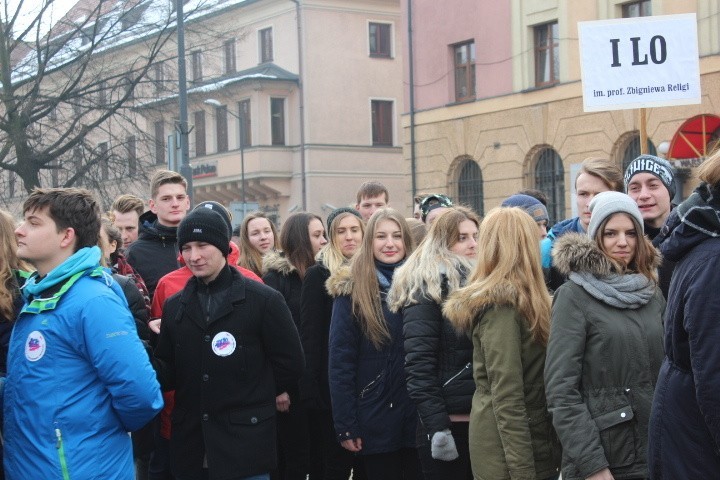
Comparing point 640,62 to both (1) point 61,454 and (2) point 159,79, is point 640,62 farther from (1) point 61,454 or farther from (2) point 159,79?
(2) point 159,79

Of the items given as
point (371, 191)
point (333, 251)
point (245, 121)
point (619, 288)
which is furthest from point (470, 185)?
point (619, 288)

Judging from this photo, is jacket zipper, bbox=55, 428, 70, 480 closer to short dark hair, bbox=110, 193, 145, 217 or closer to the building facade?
short dark hair, bbox=110, 193, 145, 217

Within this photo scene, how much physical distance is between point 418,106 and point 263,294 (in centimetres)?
3017

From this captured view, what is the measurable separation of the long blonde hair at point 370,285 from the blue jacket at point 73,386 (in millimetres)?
1940

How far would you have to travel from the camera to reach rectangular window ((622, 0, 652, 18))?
1092 inches

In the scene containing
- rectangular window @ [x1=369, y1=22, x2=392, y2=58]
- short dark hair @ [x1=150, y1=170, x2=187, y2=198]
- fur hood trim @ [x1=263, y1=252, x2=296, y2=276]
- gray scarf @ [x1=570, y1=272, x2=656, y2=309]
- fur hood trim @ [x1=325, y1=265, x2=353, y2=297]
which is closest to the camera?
gray scarf @ [x1=570, y1=272, x2=656, y2=309]

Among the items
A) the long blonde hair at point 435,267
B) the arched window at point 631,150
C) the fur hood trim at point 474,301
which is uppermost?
the arched window at point 631,150

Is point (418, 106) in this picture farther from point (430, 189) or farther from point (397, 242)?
point (397, 242)

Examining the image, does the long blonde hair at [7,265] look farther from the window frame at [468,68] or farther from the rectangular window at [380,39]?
the rectangular window at [380,39]

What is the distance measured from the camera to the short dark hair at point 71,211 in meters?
4.91

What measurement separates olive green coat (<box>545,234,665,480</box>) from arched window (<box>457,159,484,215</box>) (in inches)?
1115

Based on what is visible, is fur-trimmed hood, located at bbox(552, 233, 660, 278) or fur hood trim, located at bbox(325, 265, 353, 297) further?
fur hood trim, located at bbox(325, 265, 353, 297)

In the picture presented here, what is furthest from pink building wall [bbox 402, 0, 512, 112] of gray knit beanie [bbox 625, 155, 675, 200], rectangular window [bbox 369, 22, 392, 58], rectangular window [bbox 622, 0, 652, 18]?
gray knit beanie [bbox 625, 155, 675, 200]

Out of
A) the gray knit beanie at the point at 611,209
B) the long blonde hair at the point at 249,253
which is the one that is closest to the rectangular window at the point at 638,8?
the long blonde hair at the point at 249,253
